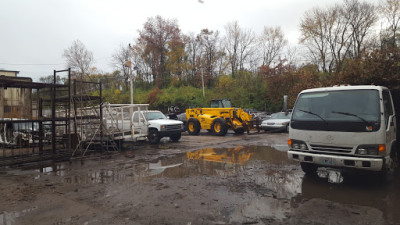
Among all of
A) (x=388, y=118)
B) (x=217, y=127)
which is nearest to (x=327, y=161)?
(x=388, y=118)

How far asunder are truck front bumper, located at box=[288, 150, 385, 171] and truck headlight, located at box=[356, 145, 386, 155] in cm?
12

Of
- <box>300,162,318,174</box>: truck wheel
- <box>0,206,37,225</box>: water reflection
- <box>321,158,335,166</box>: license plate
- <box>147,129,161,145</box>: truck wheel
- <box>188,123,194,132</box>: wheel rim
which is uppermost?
<box>188,123,194,132</box>: wheel rim

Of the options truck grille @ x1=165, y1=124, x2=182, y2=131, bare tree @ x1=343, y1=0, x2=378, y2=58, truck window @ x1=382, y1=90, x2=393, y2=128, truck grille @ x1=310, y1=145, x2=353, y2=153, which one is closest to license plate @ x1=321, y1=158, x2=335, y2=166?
truck grille @ x1=310, y1=145, x2=353, y2=153

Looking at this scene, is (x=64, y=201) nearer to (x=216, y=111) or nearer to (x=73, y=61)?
(x=216, y=111)

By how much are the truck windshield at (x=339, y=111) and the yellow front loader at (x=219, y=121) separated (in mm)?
10062

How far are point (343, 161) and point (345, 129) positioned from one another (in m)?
0.64

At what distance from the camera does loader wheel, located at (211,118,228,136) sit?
1628 cm

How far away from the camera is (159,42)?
4219 centimetres

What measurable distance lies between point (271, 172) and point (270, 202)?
245 centimetres

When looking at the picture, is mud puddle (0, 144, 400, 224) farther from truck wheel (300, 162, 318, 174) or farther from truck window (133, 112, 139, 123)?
truck window (133, 112, 139, 123)

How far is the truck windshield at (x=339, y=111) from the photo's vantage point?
17.7ft

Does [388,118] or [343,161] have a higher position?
[388,118]

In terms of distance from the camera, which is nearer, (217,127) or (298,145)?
(298,145)

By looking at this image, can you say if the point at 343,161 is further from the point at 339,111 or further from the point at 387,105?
the point at 387,105
